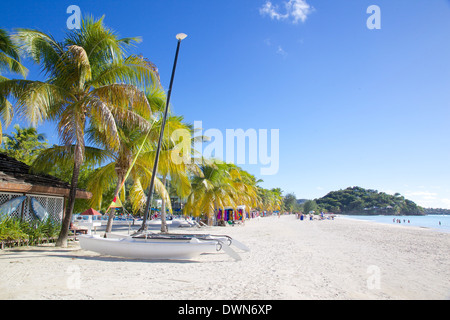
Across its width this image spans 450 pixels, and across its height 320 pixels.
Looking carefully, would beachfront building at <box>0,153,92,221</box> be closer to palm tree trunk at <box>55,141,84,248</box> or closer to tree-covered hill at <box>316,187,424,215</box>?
palm tree trunk at <box>55,141,84,248</box>

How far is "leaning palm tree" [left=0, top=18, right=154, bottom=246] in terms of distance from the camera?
9.20 metres

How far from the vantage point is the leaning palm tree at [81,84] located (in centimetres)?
920

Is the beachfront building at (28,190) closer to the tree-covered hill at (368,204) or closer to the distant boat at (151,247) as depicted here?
the distant boat at (151,247)

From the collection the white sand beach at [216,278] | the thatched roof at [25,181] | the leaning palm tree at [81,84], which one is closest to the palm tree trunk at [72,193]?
the leaning palm tree at [81,84]

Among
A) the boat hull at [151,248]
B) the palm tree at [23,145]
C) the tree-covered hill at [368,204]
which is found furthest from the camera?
the tree-covered hill at [368,204]

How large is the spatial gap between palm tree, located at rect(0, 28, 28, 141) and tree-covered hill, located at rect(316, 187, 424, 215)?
477ft

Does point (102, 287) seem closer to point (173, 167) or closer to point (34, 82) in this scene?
point (34, 82)

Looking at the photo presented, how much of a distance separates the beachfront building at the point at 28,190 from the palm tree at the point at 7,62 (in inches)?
68.5

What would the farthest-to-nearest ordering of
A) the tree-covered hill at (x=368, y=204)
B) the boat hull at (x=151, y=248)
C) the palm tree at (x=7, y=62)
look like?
the tree-covered hill at (x=368, y=204)
the palm tree at (x=7, y=62)
the boat hull at (x=151, y=248)

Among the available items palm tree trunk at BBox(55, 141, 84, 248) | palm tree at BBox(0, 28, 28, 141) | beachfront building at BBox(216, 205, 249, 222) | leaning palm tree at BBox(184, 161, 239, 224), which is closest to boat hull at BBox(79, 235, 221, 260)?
palm tree trunk at BBox(55, 141, 84, 248)

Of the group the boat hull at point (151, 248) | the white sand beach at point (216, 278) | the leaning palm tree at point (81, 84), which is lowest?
the white sand beach at point (216, 278)

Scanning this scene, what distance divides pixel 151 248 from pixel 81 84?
242 inches

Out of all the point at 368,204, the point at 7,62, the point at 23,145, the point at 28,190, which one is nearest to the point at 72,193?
the point at 28,190
